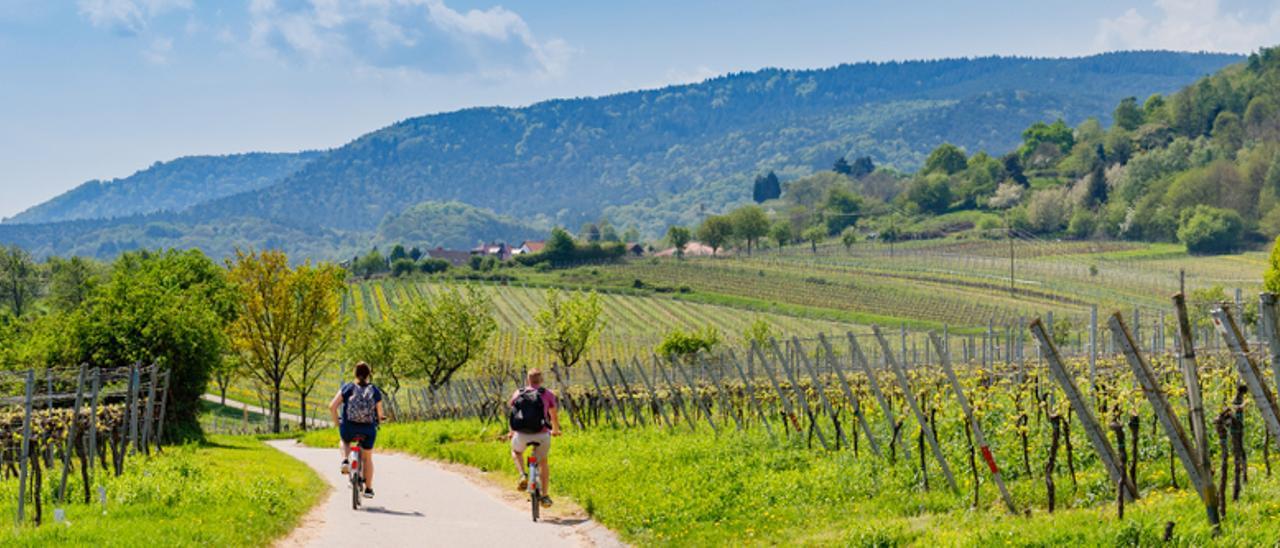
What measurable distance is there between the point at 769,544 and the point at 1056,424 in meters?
3.04

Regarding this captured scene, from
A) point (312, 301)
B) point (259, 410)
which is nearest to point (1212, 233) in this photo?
point (259, 410)

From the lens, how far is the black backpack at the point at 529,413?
15859mm

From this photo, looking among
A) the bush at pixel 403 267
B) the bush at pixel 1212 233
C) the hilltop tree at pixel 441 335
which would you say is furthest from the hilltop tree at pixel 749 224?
the hilltop tree at pixel 441 335

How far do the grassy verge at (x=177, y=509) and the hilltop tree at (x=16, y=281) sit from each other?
81.7 m

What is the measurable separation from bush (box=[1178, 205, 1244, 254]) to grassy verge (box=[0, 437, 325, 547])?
138 metres

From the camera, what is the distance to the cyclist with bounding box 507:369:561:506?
15.8 m

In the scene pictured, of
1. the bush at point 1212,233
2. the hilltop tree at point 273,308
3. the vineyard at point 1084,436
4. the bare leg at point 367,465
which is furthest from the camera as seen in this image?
the bush at point 1212,233

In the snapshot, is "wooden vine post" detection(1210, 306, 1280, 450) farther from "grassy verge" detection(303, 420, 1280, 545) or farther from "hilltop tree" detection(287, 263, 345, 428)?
"hilltop tree" detection(287, 263, 345, 428)

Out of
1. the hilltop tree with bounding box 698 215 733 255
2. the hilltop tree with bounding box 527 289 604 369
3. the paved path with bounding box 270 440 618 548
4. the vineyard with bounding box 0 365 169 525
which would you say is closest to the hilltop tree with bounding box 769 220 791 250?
the hilltop tree with bounding box 698 215 733 255

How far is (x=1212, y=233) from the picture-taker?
462ft

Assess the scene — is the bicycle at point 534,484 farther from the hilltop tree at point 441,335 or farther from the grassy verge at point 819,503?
the hilltop tree at point 441,335

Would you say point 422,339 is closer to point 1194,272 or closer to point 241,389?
point 241,389

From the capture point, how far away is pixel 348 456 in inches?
641

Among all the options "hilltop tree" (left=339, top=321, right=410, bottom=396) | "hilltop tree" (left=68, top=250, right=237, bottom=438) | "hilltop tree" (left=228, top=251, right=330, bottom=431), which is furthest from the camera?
"hilltop tree" (left=339, top=321, right=410, bottom=396)
